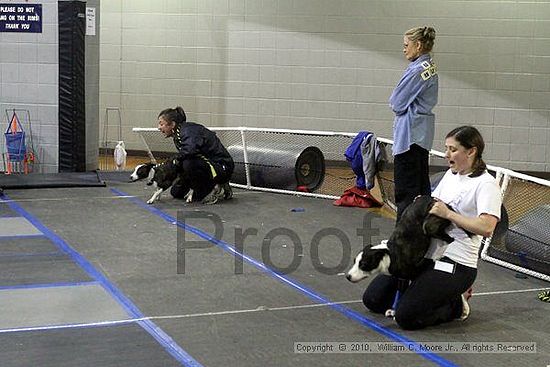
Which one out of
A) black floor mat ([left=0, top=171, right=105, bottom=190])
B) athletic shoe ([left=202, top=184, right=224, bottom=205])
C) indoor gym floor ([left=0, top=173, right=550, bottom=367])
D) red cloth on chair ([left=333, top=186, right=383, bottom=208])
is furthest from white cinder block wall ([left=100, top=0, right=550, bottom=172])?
indoor gym floor ([left=0, top=173, right=550, bottom=367])

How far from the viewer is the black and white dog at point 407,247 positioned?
4863mm

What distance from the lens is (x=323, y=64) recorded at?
12.0 meters

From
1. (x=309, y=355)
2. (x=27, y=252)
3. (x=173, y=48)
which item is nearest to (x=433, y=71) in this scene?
(x=309, y=355)

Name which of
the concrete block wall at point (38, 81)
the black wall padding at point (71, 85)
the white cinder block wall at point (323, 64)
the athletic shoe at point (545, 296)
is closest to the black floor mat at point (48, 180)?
the black wall padding at point (71, 85)

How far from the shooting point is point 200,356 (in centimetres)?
451

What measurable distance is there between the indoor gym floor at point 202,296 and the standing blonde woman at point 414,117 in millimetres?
769

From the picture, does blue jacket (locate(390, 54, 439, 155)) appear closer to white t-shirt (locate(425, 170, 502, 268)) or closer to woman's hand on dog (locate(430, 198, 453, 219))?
white t-shirt (locate(425, 170, 502, 268))

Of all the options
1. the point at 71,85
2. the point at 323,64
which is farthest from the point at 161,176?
the point at 323,64

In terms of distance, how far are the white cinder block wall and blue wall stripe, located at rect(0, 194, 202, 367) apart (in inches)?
177

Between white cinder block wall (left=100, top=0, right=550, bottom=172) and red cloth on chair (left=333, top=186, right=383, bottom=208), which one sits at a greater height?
white cinder block wall (left=100, top=0, right=550, bottom=172)

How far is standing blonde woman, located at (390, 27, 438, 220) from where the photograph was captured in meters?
6.34

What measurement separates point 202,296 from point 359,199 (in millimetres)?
3594

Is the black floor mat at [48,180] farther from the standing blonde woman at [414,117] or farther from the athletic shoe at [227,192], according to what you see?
the standing blonde woman at [414,117]

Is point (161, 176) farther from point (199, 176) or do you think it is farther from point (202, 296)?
point (202, 296)
